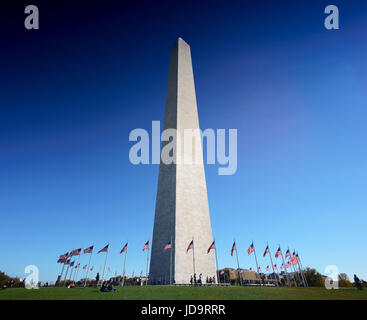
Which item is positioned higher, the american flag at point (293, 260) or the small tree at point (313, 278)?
the small tree at point (313, 278)

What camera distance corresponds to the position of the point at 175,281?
24.8 meters

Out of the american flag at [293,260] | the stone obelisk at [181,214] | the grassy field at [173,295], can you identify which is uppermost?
the stone obelisk at [181,214]

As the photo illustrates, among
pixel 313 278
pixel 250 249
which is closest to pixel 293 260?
pixel 250 249

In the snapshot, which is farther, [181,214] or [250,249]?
[181,214]

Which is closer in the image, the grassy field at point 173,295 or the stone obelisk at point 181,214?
the grassy field at point 173,295

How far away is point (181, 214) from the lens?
28.7m

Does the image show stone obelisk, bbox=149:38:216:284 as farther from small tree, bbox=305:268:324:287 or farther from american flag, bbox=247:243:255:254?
small tree, bbox=305:268:324:287

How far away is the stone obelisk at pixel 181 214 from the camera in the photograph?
2688 cm

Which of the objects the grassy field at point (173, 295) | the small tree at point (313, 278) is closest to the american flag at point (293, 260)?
the grassy field at point (173, 295)

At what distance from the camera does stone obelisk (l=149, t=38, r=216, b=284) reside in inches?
1058

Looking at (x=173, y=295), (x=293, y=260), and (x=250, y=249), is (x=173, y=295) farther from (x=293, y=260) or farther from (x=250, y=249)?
(x=293, y=260)

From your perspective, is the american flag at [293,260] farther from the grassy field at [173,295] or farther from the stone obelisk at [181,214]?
the grassy field at [173,295]
